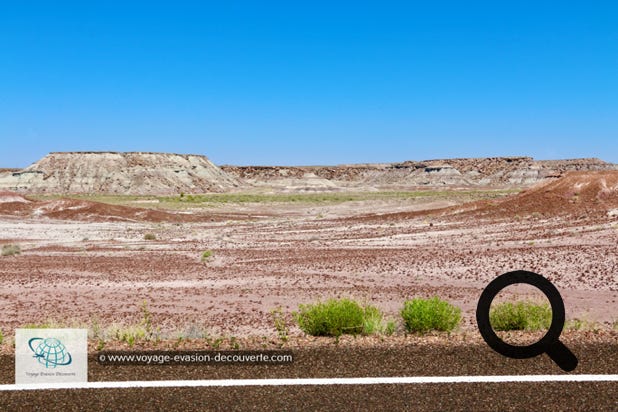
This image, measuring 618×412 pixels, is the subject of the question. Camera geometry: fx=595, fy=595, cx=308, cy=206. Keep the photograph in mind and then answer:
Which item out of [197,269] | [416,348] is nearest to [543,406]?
[416,348]

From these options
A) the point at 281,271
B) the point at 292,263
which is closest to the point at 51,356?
the point at 281,271

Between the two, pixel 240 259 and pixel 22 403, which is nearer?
pixel 22 403

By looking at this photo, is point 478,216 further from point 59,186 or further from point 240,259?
point 59,186

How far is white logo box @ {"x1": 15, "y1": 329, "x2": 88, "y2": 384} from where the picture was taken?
5.94m

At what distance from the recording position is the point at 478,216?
45.5 metres

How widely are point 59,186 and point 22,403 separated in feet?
500

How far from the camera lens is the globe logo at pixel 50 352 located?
6.27 metres

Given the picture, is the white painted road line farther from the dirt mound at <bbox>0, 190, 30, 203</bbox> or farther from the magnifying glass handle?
the dirt mound at <bbox>0, 190, 30, 203</bbox>

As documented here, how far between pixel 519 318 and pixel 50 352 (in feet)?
21.7

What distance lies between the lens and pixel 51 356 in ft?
21.0

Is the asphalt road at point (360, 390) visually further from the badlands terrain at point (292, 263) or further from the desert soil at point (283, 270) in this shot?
the desert soil at point (283, 270)

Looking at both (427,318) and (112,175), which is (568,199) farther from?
(112,175)

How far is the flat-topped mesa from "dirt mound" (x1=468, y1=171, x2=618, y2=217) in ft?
353

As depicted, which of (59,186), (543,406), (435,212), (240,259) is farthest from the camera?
(59,186)
